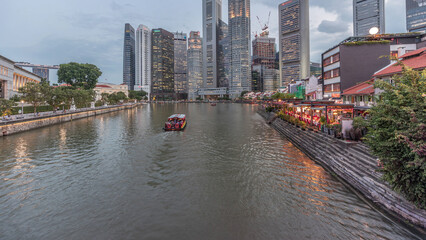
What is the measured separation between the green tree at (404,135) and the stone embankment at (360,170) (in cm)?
99

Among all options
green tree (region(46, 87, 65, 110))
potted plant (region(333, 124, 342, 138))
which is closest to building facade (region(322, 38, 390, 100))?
potted plant (region(333, 124, 342, 138))

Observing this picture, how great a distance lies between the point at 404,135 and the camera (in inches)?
356

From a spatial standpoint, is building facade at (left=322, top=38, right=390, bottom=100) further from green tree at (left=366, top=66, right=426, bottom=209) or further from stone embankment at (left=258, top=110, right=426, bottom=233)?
green tree at (left=366, top=66, right=426, bottom=209)

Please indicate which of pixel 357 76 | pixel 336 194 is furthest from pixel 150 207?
pixel 357 76

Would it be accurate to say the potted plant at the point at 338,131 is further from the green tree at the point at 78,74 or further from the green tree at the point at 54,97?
the green tree at the point at 78,74

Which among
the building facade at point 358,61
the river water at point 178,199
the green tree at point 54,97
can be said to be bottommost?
the river water at point 178,199

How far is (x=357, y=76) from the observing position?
147 feet

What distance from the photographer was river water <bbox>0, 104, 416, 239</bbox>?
1009cm

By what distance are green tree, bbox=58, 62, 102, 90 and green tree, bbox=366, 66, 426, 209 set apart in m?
106

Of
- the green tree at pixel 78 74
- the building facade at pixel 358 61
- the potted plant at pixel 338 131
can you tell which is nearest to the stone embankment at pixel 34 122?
the green tree at pixel 78 74

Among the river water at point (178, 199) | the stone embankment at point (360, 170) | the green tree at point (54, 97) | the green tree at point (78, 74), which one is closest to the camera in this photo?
the river water at point (178, 199)

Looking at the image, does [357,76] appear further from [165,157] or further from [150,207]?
[150,207]

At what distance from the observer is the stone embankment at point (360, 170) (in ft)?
34.3

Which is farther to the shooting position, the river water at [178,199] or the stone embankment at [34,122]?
the stone embankment at [34,122]
